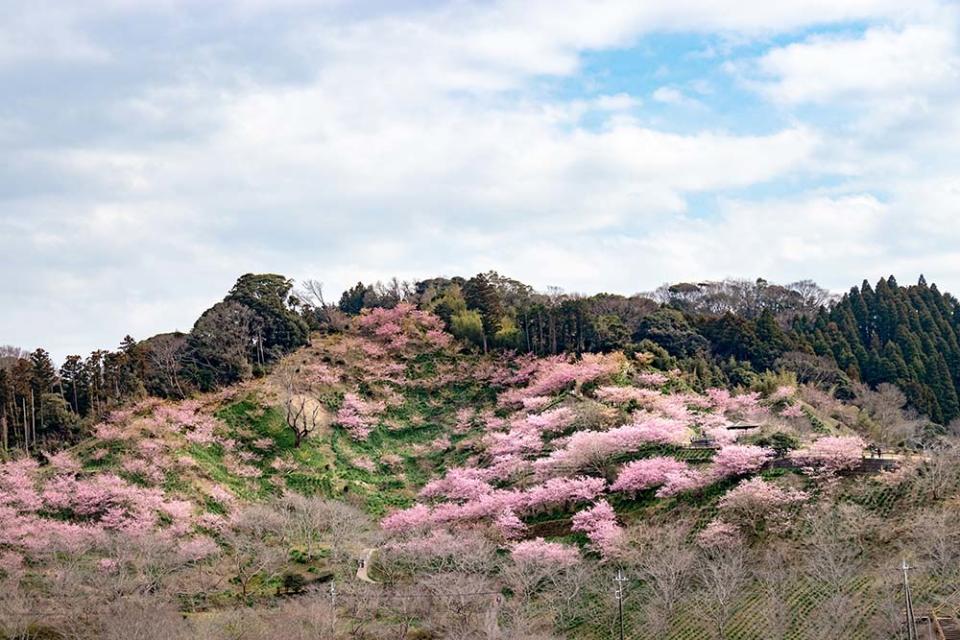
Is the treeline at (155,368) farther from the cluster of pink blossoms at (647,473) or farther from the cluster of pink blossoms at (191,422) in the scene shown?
the cluster of pink blossoms at (647,473)

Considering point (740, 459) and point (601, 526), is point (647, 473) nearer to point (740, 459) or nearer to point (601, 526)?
point (601, 526)

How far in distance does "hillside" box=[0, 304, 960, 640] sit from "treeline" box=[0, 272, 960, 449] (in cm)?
255

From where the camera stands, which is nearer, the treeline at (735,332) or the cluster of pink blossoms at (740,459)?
the cluster of pink blossoms at (740,459)

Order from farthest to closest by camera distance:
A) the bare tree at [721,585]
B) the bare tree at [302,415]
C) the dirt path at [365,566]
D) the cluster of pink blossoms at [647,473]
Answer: the bare tree at [302,415], the cluster of pink blossoms at [647,473], the dirt path at [365,566], the bare tree at [721,585]

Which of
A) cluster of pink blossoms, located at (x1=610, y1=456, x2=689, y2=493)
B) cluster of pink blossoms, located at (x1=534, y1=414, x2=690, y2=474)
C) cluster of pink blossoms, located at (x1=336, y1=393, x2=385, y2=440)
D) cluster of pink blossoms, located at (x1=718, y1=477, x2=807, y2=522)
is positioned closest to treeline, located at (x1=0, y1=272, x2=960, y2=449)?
cluster of pink blossoms, located at (x1=336, y1=393, x2=385, y2=440)

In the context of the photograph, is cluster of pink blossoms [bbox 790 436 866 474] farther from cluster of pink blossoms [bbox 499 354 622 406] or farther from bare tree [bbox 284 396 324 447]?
bare tree [bbox 284 396 324 447]

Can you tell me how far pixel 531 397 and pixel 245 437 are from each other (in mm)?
16103

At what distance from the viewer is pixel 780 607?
29984mm

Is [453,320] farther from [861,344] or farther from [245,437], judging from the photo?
[861,344]

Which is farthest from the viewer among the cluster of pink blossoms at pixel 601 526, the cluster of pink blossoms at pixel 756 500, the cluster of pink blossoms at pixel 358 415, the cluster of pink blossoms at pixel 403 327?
the cluster of pink blossoms at pixel 403 327

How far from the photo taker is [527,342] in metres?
61.5

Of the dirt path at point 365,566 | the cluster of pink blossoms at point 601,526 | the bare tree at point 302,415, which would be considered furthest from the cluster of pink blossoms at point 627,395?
the bare tree at point 302,415

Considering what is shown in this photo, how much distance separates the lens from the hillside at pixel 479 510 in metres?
32.2

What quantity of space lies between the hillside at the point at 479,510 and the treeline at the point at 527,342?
100 inches
